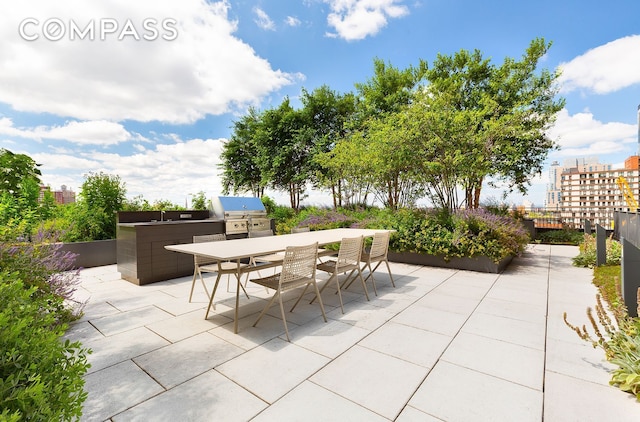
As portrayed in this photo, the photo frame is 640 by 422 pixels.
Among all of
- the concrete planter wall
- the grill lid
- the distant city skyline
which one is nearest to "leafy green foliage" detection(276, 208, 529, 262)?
the grill lid

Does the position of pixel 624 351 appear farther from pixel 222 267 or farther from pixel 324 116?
pixel 324 116

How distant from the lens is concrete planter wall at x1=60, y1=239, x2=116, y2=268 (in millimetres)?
5735

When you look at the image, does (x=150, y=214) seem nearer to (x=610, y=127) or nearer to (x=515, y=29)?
(x=515, y=29)

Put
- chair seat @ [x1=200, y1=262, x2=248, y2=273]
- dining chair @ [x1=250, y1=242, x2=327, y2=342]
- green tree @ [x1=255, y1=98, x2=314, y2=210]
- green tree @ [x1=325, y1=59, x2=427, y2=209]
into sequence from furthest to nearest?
green tree @ [x1=255, y1=98, x2=314, y2=210]
green tree @ [x1=325, y1=59, x2=427, y2=209]
chair seat @ [x1=200, y1=262, x2=248, y2=273]
dining chair @ [x1=250, y1=242, x2=327, y2=342]

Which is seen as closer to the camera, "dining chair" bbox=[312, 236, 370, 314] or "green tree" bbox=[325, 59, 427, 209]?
"dining chair" bbox=[312, 236, 370, 314]

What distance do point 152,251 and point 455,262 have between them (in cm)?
543

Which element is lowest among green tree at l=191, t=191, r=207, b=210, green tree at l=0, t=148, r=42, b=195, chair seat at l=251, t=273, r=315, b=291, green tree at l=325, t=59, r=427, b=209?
chair seat at l=251, t=273, r=315, b=291

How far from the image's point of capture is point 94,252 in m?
5.99

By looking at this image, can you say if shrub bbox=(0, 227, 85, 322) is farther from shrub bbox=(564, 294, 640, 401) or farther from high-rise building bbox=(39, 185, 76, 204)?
high-rise building bbox=(39, 185, 76, 204)

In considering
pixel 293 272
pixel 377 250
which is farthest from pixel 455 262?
pixel 293 272

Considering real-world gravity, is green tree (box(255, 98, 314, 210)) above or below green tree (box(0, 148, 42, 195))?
above

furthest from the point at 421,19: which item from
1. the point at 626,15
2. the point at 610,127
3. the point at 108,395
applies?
the point at 610,127

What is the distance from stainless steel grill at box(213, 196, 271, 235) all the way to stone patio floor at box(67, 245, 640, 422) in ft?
7.77

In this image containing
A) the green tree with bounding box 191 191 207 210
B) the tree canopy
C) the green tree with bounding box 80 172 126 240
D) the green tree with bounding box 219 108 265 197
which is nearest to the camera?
the tree canopy
